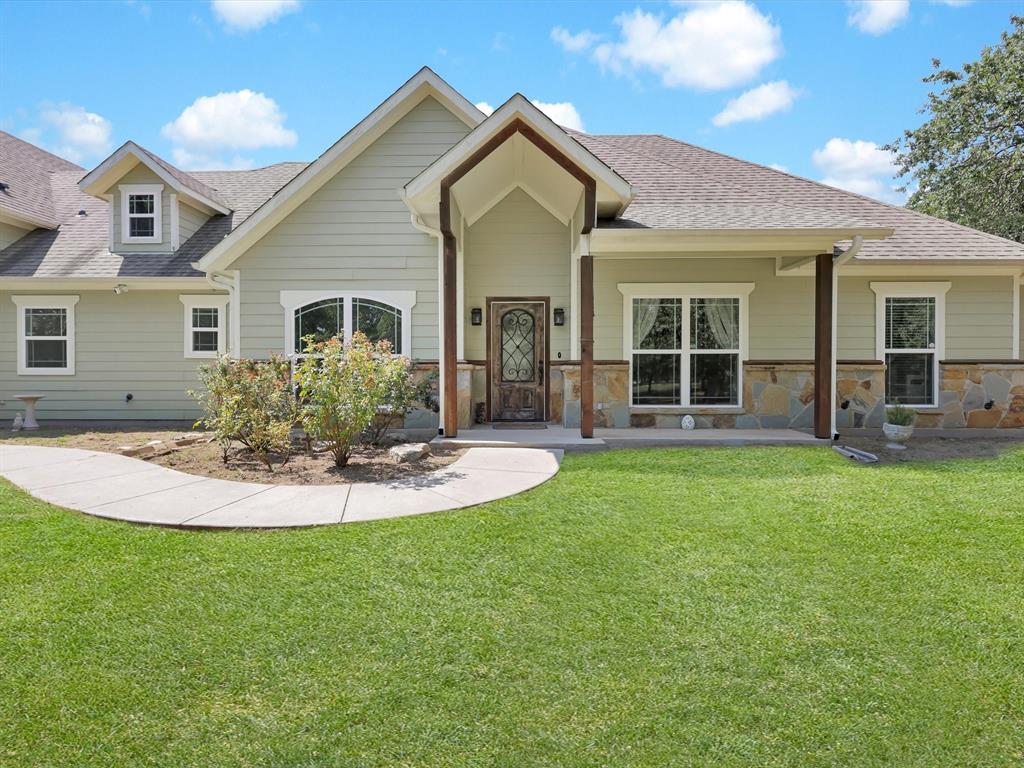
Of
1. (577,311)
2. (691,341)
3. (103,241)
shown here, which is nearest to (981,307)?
(691,341)

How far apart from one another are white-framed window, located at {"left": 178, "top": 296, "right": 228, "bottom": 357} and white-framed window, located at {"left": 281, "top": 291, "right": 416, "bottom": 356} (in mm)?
2742

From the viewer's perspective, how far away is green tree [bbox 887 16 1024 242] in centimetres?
1786

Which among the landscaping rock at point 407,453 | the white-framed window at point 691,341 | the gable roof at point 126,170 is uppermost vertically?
the gable roof at point 126,170

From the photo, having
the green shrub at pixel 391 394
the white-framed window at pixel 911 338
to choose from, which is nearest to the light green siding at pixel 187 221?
the green shrub at pixel 391 394

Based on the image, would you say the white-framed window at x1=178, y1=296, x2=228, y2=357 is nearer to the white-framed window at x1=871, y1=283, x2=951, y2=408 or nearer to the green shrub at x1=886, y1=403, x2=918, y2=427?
the green shrub at x1=886, y1=403, x2=918, y2=427

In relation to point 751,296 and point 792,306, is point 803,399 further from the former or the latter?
point 751,296

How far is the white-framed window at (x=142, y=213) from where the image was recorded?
12.1 metres

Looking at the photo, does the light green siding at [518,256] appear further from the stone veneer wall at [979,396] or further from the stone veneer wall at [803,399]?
the stone veneer wall at [979,396]

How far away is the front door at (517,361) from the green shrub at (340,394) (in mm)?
3884

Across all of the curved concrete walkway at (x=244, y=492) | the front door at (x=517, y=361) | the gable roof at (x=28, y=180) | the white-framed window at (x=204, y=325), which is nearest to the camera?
the curved concrete walkway at (x=244, y=492)

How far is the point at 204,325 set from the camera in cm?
1202

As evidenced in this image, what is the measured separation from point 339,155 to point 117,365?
258 inches

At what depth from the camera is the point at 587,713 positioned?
8.26 feet

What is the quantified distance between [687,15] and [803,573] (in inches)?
437
